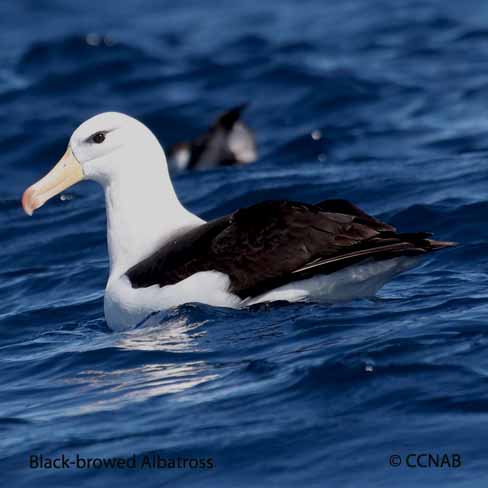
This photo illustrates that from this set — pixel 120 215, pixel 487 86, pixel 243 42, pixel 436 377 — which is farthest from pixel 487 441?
pixel 243 42

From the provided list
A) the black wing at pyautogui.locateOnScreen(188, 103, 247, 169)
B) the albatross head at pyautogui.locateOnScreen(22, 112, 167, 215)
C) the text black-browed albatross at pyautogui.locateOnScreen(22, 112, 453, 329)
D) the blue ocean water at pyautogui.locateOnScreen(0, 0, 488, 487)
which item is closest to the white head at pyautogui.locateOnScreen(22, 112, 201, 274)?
the albatross head at pyautogui.locateOnScreen(22, 112, 167, 215)

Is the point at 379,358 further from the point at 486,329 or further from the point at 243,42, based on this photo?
the point at 243,42

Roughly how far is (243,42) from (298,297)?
1314 centimetres

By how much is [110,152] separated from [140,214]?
1.57 ft

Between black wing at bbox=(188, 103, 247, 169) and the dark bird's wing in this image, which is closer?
the dark bird's wing

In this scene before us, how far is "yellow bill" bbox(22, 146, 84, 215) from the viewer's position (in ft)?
30.6

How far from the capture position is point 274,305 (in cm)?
812

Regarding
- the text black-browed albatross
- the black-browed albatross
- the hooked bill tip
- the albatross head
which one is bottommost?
the black-browed albatross

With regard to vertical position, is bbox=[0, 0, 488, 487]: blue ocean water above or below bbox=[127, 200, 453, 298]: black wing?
below

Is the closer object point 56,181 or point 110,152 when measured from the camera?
point 110,152

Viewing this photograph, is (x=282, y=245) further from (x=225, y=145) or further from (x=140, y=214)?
(x=225, y=145)

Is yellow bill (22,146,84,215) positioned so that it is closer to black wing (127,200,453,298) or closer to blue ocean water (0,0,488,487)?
blue ocean water (0,0,488,487)

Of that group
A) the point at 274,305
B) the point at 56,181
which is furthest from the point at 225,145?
the point at 274,305

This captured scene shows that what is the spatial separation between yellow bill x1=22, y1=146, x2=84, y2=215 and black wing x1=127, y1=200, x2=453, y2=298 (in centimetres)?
127
